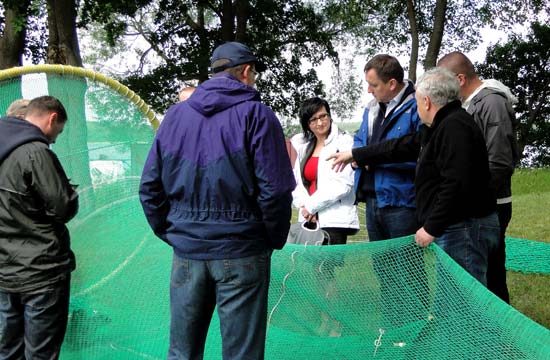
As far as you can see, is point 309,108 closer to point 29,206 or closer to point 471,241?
point 471,241

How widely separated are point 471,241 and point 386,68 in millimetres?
1183

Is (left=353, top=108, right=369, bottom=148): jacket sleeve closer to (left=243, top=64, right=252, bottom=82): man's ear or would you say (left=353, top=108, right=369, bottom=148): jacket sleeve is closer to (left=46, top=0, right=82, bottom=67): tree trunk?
(left=243, top=64, right=252, bottom=82): man's ear

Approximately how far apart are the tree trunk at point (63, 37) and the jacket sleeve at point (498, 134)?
21.6 ft

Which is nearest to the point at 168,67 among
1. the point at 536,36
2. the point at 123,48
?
the point at 123,48

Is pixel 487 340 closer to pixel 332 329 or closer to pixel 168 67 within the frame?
pixel 332 329

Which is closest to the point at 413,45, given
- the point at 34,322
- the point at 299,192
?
the point at 299,192

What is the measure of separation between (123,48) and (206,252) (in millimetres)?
23632

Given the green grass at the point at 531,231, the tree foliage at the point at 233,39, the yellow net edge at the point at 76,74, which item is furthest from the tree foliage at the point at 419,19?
the yellow net edge at the point at 76,74

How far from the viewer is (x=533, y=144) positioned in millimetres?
24703

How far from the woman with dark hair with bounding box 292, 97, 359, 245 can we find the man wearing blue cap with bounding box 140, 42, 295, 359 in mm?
1693

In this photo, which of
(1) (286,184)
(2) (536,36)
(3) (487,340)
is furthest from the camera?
(2) (536,36)

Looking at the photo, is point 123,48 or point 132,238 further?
point 123,48

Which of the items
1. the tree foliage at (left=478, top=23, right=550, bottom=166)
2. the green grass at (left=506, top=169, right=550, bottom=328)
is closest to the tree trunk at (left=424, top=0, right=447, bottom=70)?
the green grass at (left=506, top=169, right=550, bottom=328)

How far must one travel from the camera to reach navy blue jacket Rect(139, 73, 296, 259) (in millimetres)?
2328
